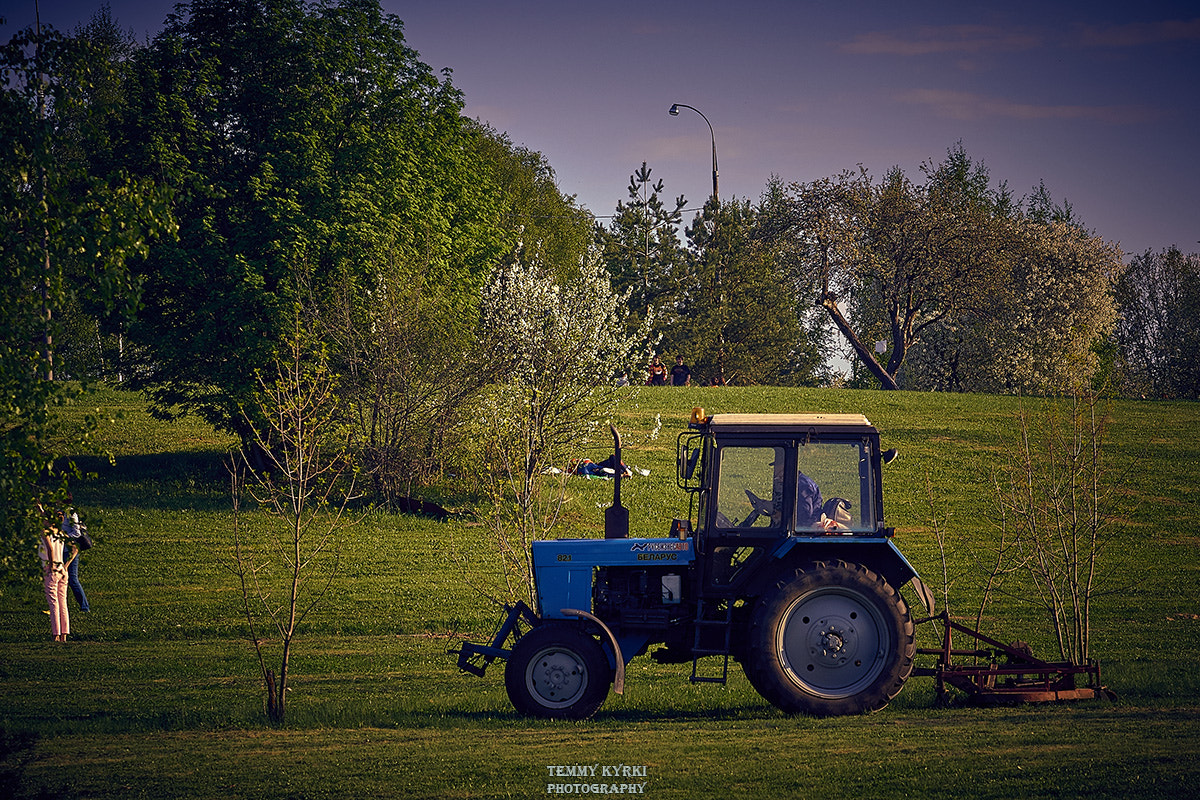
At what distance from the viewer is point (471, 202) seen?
104 ft

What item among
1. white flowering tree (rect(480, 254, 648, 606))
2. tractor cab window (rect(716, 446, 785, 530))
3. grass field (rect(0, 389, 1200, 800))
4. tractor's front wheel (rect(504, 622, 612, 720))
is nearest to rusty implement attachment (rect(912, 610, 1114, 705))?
grass field (rect(0, 389, 1200, 800))

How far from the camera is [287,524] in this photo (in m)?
20.5

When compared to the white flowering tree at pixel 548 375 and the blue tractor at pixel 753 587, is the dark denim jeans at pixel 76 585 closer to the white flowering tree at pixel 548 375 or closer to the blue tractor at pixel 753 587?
the white flowering tree at pixel 548 375

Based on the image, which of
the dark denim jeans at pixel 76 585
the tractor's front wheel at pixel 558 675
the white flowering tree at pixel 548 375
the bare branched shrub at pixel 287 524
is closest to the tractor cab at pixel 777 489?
the tractor's front wheel at pixel 558 675

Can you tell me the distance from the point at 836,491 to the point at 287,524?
13.1 m

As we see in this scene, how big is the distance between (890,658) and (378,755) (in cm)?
464

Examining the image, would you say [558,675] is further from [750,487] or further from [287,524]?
[287,524]

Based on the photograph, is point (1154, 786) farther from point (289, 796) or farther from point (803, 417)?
point (289, 796)

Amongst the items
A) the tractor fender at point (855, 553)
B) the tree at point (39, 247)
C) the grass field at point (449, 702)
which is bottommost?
the grass field at point (449, 702)

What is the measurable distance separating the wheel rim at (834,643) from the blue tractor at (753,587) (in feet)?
0.04

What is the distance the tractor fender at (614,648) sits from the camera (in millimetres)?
9875

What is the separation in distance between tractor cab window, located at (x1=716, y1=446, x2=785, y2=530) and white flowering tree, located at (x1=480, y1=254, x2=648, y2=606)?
6.65 meters

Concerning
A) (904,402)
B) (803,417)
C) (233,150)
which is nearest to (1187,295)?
(904,402)

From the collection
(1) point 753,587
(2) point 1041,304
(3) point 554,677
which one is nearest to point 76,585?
(3) point 554,677
